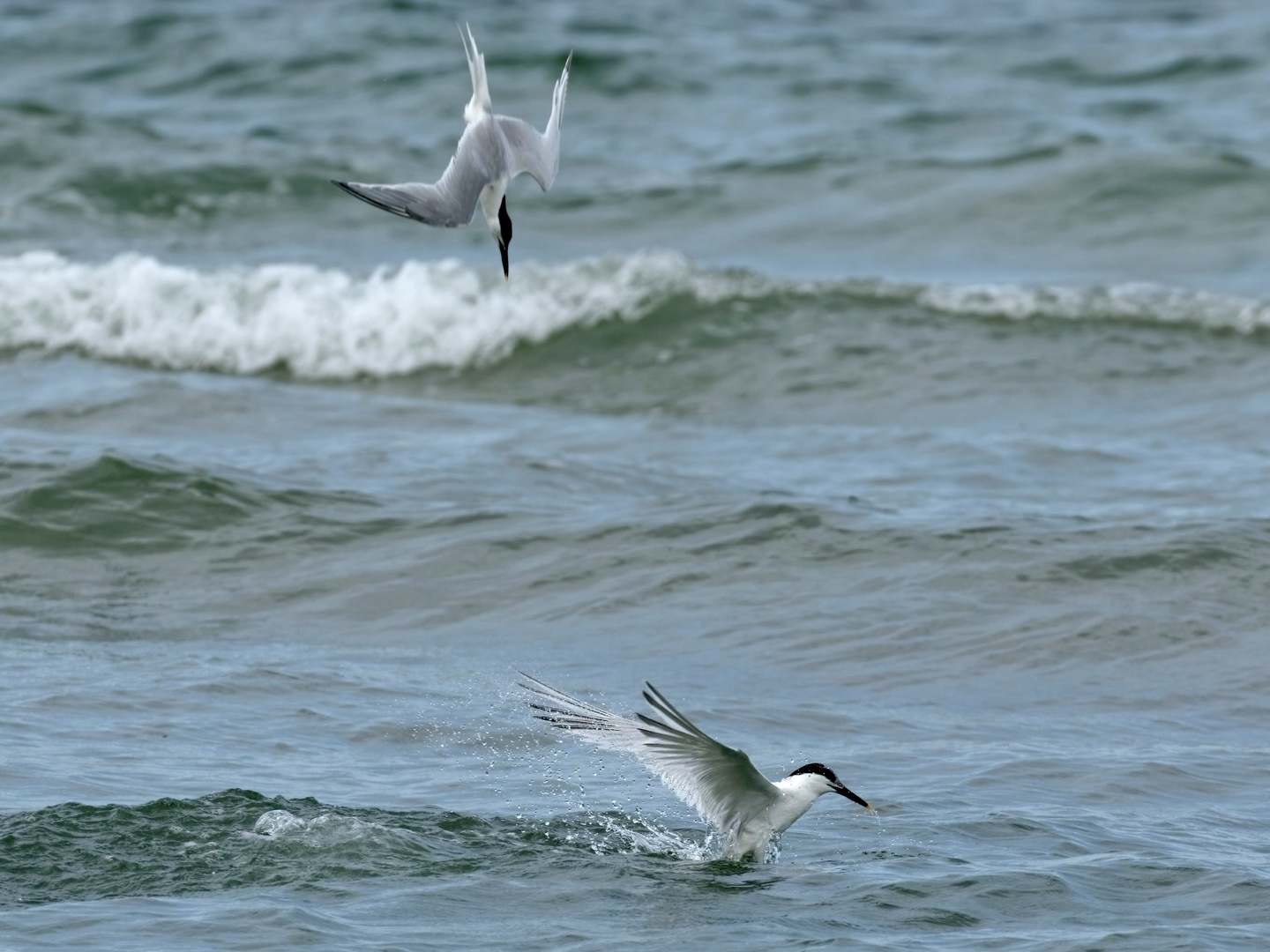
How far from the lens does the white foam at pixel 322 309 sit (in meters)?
14.7

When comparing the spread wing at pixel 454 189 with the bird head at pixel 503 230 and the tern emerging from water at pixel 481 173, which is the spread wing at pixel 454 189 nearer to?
the tern emerging from water at pixel 481 173

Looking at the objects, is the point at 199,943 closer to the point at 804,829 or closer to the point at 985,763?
the point at 804,829

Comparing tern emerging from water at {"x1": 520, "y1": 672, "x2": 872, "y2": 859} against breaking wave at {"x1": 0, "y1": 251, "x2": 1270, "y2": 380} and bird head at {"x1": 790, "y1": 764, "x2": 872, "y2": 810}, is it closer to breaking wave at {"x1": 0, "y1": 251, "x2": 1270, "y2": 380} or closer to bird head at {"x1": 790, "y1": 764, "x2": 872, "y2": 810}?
bird head at {"x1": 790, "y1": 764, "x2": 872, "y2": 810}

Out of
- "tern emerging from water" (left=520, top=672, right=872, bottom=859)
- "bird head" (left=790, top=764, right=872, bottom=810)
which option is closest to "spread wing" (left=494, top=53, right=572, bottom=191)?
"tern emerging from water" (left=520, top=672, right=872, bottom=859)

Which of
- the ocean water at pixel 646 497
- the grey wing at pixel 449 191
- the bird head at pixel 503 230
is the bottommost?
the ocean water at pixel 646 497

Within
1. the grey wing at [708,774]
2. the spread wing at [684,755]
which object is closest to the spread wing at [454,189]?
the spread wing at [684,755]

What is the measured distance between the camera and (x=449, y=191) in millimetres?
5859

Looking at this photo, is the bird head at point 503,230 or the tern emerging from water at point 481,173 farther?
the bird head at point 503,230

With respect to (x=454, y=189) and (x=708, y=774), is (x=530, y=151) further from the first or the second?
(x=708, y=774)

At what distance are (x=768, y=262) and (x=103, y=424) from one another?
240 inches

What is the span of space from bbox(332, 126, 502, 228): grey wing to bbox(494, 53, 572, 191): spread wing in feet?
0.55

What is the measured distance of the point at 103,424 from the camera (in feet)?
39.5

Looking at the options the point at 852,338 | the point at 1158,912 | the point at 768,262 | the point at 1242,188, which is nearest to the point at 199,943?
the point at 1158,912

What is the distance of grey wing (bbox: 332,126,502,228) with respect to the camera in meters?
5.52
